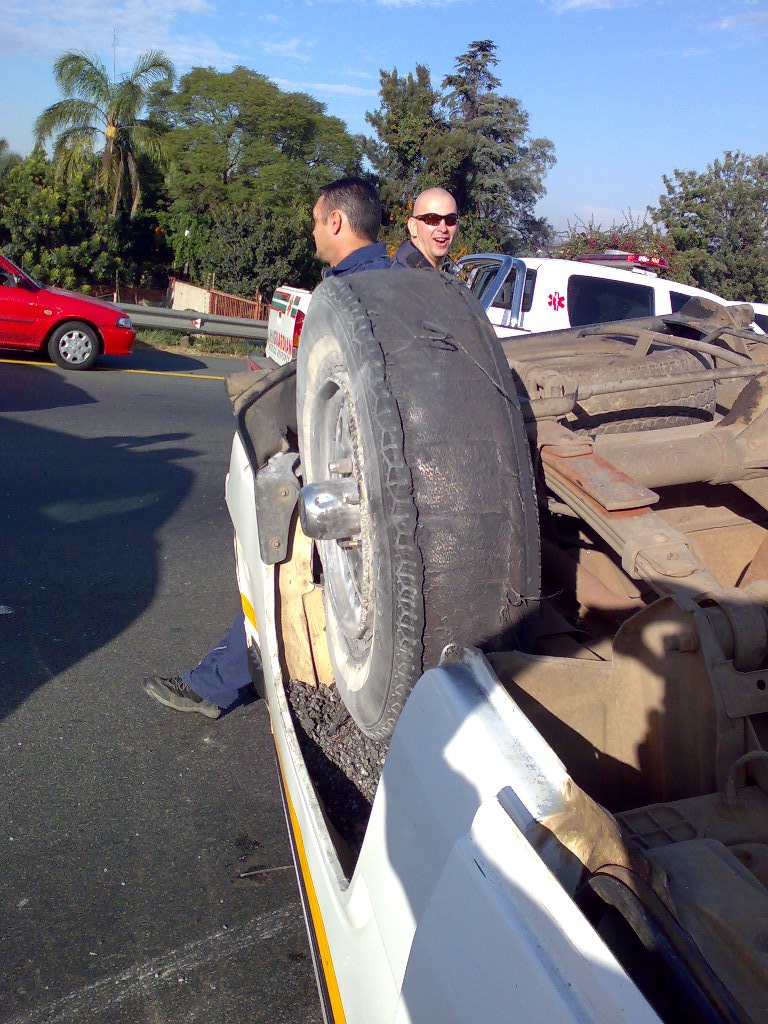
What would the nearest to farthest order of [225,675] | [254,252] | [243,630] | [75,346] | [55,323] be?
[243,630] < [225,675] < [55,323] < [75,346] < [254,252]

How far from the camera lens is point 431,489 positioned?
1.83 metres

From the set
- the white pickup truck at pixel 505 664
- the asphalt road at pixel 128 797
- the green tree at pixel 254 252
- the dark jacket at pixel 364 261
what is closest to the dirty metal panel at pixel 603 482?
the white pickup truck at pixel 505 664

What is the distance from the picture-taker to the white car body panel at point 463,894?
100 cm

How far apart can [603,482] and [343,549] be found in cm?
73

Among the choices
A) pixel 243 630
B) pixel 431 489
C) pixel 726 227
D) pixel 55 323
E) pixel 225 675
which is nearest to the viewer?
pixel 431 489

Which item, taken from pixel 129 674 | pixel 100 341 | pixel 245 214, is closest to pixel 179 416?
pixel 100 341

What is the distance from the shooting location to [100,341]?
44.2 ft

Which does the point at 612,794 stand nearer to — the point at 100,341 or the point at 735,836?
the point at 735,836

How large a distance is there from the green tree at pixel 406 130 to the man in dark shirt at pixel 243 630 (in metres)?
31.0

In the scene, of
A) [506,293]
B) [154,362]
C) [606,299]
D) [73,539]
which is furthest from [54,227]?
[73,539]

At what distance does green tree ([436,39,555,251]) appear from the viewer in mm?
34000

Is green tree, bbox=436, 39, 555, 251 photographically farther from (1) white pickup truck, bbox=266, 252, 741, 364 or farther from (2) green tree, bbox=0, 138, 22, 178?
(1) white pickup truck, bbox=266, 252, 741, 364

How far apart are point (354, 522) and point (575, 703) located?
0.63 m

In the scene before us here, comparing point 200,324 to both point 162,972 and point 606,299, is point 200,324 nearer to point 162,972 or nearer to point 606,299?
point 606,299
